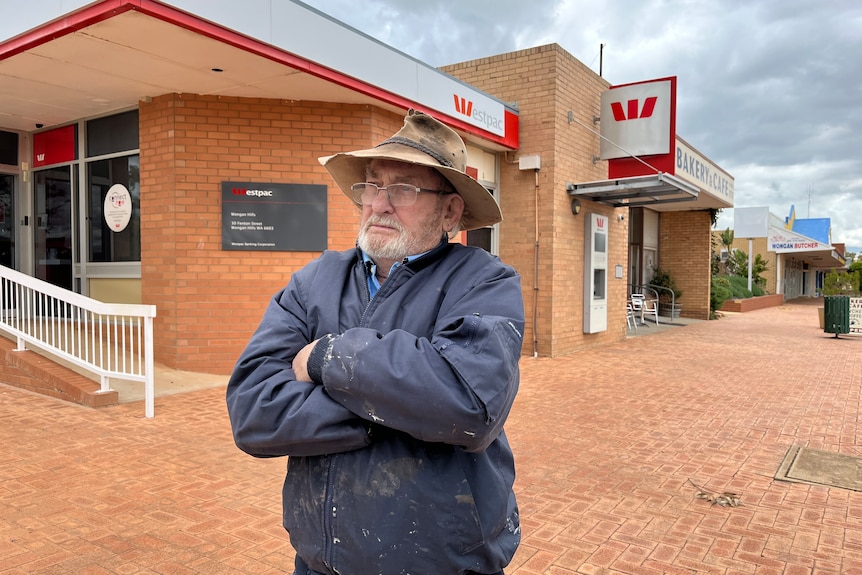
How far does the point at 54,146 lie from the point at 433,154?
995 centimetres

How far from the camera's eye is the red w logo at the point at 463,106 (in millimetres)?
9070

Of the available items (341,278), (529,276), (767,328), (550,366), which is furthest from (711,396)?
(767,328)

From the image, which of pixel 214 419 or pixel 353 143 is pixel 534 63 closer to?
pixel 353 143

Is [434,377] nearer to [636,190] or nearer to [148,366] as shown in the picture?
[148,366]

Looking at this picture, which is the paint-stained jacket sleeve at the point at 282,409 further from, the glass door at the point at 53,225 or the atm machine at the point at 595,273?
the atm machine at the point at 595,273

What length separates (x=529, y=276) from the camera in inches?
428

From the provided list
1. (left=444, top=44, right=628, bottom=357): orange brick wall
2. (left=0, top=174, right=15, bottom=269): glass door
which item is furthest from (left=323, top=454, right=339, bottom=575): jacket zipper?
(left=0, top=174, right=15, bottom=269): glass door

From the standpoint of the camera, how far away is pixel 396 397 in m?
1.34

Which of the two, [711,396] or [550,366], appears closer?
[711,396]

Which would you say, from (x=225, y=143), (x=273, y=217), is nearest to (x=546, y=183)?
(x=273, y=217)

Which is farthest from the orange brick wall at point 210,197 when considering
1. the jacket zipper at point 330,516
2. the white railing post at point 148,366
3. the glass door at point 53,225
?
the jacket zipper at point 330,516

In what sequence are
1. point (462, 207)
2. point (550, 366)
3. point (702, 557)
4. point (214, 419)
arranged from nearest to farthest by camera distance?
point (462, 207), point (702, 557), point (214, 419), point (550, 366)

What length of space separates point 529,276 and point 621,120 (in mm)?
3465

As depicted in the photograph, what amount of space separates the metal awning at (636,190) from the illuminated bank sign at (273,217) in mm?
5055
